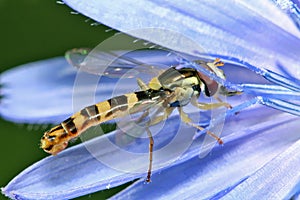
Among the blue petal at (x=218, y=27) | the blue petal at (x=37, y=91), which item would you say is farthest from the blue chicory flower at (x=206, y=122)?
the blue petal at (x=37, y=91)

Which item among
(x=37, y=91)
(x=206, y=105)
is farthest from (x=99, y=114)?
(x=37, y=91)

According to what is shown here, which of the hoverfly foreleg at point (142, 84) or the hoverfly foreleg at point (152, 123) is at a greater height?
the hoverfly foreleg at point (142, 84)

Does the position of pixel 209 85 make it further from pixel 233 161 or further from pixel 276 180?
pixel 276 180

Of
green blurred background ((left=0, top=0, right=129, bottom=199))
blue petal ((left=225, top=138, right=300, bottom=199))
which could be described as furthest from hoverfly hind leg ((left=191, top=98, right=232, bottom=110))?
green blurred background ((left=0, top=0, right=129, bottom=199))

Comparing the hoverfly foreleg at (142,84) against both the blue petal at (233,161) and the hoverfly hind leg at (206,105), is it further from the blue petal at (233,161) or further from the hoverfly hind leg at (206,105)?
the blue petal at (233,161)

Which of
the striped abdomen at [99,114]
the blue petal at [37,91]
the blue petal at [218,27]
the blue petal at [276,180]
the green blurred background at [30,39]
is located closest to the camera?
the blue petal at [276,180]

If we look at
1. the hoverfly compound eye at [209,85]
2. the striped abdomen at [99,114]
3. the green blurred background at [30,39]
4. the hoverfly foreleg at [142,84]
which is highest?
the hoverfly compound eye at [209,85]
